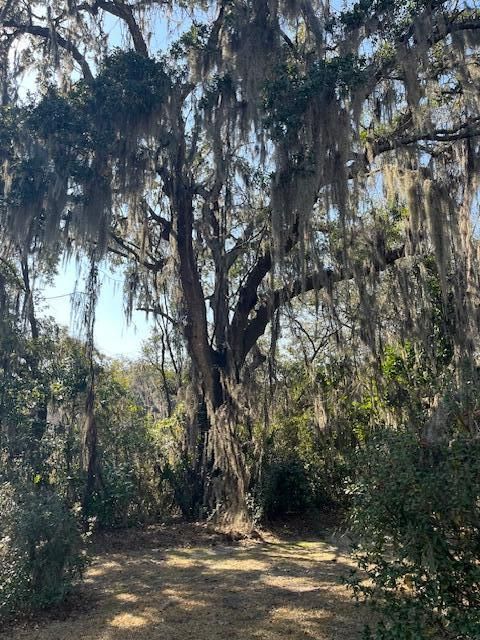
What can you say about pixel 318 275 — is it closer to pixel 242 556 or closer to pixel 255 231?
pixel 255 231

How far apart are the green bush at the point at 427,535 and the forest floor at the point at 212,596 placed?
671mm

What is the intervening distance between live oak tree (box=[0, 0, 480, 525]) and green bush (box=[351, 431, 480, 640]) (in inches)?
155

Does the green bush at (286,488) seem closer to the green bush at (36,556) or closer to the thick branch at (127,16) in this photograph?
the green bush at (36,556)

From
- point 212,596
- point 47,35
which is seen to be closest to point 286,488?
point 212,596

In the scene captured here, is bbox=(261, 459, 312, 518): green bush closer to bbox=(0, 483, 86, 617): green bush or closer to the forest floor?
the forest floor

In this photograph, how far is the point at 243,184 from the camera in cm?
968

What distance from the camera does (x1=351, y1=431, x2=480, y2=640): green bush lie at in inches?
131

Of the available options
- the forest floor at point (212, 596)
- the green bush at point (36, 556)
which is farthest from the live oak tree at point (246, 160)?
the green bush at point (36, 556)

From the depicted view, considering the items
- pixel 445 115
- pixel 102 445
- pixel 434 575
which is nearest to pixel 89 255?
pixel 102 445

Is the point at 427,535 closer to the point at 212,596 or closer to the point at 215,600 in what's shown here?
the point at 215,600

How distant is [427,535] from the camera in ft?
11.0

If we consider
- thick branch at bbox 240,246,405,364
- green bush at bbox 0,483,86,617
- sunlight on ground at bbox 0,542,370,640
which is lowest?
sunlight on ground at bbox 0,542,370,640

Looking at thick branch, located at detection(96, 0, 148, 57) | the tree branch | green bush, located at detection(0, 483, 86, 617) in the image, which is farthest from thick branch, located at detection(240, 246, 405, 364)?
the tree branch

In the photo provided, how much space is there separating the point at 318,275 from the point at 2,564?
18.1 ft
